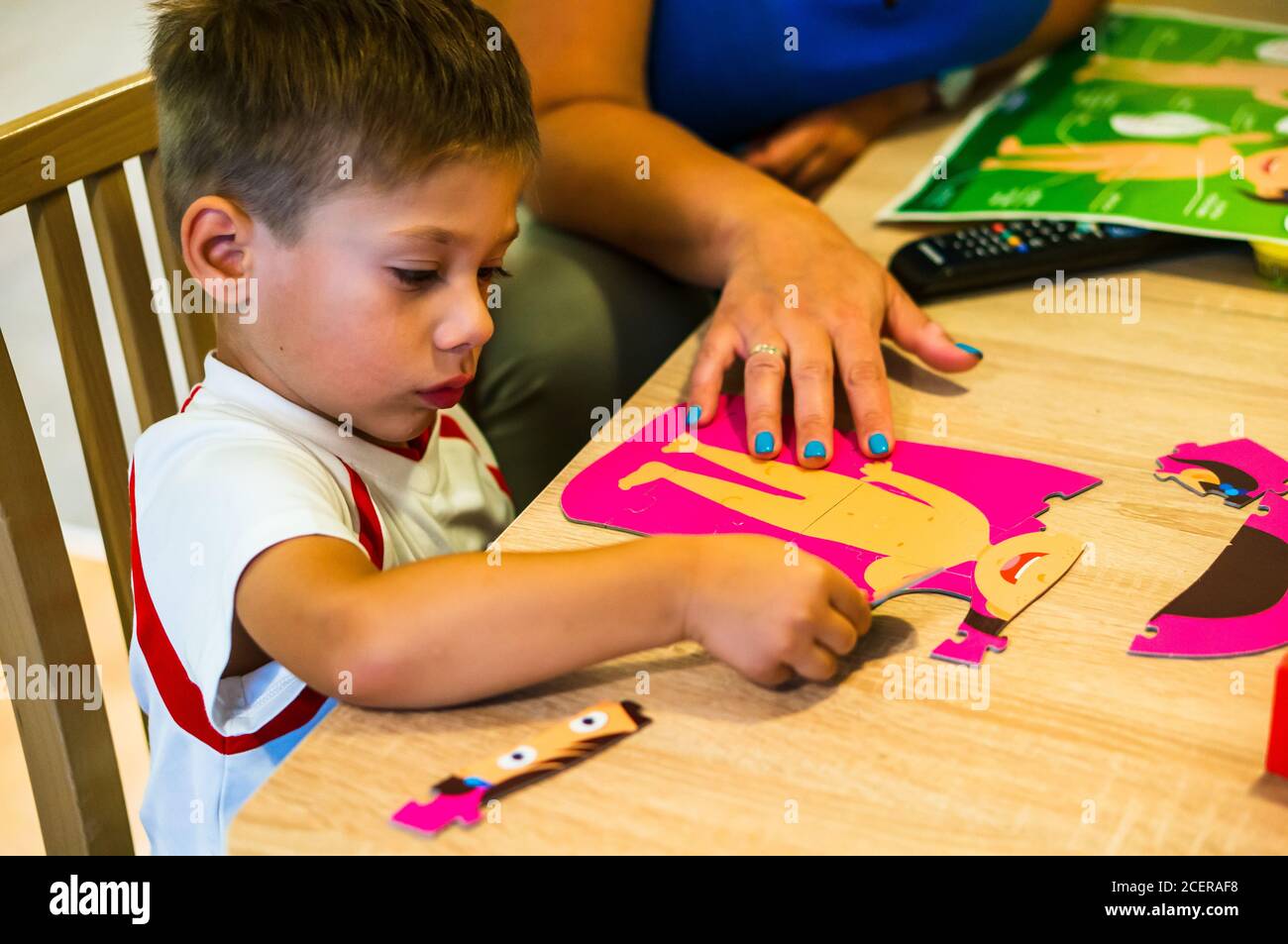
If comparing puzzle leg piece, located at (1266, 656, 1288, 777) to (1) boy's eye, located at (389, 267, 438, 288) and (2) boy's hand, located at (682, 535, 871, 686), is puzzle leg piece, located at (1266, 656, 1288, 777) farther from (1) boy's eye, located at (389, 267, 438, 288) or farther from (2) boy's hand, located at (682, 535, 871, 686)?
(1) boy's eye, located at (389, 267, 438, 288)

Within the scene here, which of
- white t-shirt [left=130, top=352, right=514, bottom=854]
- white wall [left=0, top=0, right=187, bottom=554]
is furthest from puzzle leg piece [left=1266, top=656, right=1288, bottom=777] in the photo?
white wall [left=0, top=0, right=187, bottom=554]

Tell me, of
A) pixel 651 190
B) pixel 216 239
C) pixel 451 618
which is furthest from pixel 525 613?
pixel 651 190

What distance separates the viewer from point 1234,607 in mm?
646

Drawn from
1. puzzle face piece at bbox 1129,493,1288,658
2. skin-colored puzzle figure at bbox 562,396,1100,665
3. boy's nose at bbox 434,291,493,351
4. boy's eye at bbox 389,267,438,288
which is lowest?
puzzle face piece at bbox 1129,493,1288,658

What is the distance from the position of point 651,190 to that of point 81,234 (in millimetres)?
2091

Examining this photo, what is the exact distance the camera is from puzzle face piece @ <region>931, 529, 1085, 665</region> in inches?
24.6

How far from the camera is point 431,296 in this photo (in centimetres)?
74

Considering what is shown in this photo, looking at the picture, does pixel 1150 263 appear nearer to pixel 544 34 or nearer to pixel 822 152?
pixel 822 152

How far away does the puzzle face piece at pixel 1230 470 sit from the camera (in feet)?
2.42

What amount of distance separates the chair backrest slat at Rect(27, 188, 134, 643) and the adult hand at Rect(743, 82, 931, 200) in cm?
63

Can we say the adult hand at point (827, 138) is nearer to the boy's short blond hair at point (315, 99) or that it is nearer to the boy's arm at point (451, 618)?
the boy's short blond hair at point (315, 99)

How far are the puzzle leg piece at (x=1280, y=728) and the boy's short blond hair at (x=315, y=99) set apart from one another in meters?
0.49
